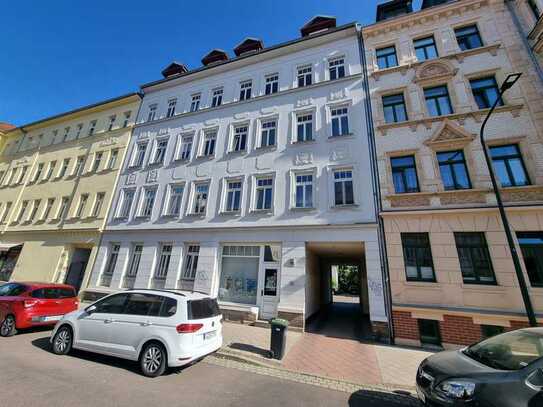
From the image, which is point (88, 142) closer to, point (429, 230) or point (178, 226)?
point (178, 226)

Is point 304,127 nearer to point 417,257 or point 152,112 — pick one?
point 417,257

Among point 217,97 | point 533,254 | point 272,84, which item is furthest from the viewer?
point 217,97

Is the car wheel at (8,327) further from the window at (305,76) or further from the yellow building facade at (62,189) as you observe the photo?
the window at (305,76)

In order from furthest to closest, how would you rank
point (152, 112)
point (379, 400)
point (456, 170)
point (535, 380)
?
point (152, 112) → point (456, 170) → point (379, 400) → point (535, 380)

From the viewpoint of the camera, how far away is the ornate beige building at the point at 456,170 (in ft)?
26.1

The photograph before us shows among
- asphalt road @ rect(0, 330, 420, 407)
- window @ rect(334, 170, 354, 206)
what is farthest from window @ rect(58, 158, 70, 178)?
window @ rect(334, 170, 354, 206)

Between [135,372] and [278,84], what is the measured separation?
15.0 m

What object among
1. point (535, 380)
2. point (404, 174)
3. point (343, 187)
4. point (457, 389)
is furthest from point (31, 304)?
point (404, 174)

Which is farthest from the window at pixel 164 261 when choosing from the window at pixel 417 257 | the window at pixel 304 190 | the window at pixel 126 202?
the window at pixel 417 257

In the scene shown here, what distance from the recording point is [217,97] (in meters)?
16.1

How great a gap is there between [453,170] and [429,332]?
21.4 ft

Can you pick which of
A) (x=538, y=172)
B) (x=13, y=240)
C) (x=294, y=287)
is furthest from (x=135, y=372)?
(x=13, y=240)

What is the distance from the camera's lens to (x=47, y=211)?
18.5m

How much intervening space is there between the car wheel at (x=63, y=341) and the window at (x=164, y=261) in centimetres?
664
